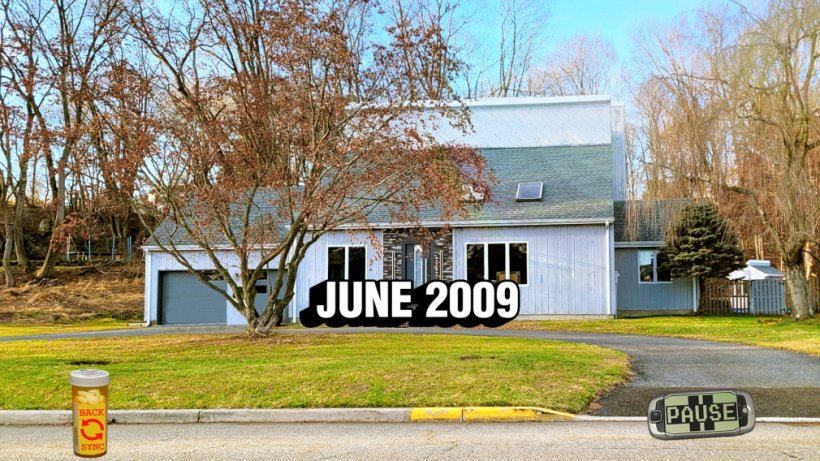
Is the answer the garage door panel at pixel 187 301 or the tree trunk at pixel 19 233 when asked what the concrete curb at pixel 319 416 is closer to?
the garage door panel at pixel 187 301

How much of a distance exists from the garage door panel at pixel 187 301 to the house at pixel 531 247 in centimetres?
4

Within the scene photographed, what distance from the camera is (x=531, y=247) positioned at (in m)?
26.8

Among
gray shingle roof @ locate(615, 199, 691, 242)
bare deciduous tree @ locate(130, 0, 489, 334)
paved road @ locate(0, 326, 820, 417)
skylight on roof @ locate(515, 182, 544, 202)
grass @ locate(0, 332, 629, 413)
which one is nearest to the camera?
paved road @ locate(0, 326, 820, 417)

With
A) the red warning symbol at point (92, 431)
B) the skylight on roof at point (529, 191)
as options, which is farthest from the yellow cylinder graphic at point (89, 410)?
the skylight on roof at point (529, 191)

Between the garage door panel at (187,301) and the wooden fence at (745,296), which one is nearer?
the wooden fence at (745,296)

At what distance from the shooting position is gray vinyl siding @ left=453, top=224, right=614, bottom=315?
26219 millimetres

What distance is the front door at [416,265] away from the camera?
27531mm

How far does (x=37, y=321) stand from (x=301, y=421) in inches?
1018

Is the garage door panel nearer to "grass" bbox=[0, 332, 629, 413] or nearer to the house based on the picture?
the house

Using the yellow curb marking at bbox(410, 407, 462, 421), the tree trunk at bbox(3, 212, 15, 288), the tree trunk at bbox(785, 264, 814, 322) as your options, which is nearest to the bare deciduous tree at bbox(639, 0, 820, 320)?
the tree trunk at bbox(785, 264, 814, 322)

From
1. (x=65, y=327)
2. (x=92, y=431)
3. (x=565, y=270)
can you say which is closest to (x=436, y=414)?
(x=92, y=431)

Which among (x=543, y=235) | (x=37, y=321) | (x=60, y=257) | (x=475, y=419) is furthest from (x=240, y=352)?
(x=60, y=257)

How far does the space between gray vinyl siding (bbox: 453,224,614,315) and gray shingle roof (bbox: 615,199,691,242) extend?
1.39 metres

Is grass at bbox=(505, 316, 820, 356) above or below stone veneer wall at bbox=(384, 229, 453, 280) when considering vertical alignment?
below
